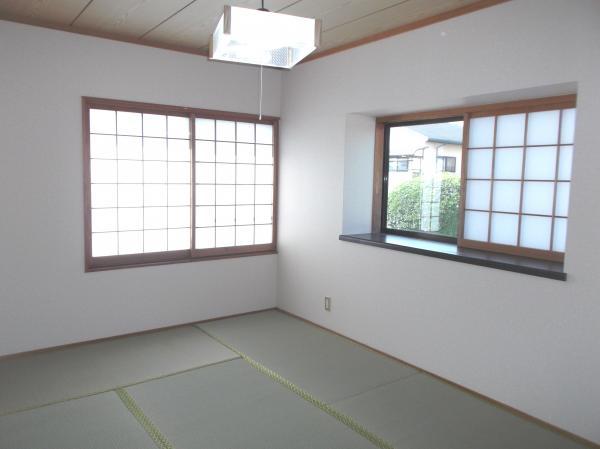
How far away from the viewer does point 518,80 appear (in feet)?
10.1

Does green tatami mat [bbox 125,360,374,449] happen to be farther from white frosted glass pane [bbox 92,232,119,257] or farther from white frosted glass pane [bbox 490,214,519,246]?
white frosted glass pane [bbox 490,214,519,246]

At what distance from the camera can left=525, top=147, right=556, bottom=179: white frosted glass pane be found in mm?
3251

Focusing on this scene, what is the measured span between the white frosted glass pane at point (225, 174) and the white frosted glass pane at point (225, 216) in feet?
0.86

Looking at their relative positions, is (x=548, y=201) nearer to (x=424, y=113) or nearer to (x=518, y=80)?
(x=518, y=80)

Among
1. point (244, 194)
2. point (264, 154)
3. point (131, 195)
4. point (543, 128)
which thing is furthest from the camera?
point (264, 154)

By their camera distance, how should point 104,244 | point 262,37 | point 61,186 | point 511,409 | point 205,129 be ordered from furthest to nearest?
1. point 205,129
2. point 104,244
3. point 61,186
4. point 511,409
5. point 262,37

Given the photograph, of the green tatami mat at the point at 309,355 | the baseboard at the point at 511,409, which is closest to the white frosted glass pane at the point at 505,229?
the baseboard at the point at 511,409

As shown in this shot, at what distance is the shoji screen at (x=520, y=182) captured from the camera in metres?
3.21

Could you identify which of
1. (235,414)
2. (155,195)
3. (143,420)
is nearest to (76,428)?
(143,420)

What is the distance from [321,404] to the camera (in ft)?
10.4

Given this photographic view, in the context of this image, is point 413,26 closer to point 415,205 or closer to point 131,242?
point 415,205

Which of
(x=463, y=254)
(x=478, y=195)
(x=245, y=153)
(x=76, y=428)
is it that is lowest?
(x=76, y=428)

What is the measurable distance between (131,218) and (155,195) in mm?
302

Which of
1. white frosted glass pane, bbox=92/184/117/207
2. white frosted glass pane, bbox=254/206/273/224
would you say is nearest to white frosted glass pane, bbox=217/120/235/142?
white frosted glass pane, bbox=254/206/273/224
